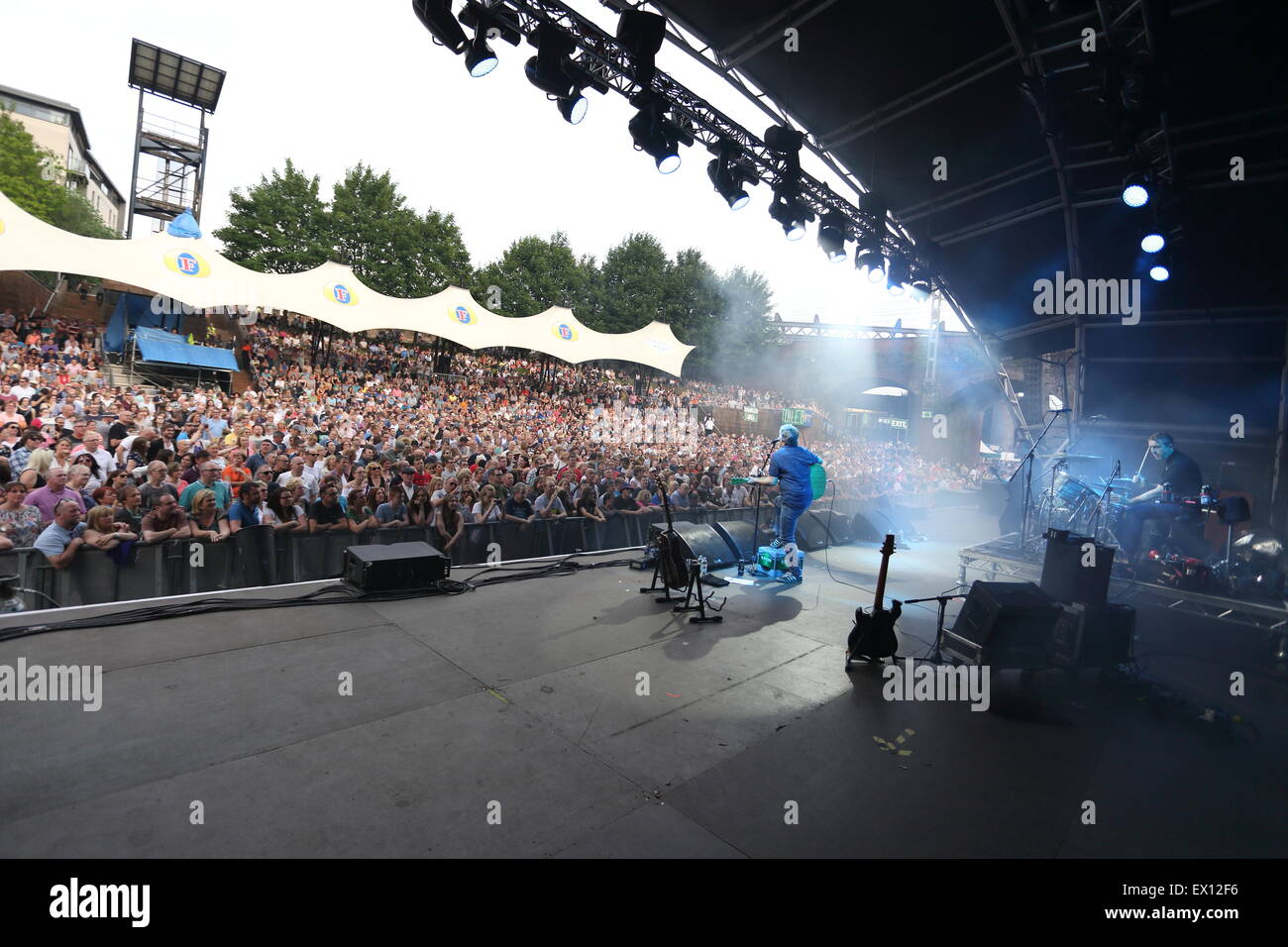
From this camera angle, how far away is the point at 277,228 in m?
32.7

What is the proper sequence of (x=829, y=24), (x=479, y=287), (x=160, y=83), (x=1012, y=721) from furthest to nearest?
(x=479, y=287) < (x=160, y=83) < (x=829, y=24) < (x=1012, y=721)

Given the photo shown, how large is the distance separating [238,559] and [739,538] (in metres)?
6.50

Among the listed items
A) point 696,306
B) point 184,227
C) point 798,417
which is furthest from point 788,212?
point 696,306

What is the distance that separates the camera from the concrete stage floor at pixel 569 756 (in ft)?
8.82

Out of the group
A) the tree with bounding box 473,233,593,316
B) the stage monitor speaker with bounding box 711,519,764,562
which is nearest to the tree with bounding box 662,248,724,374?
the tree with bounding box 473,233,593,316

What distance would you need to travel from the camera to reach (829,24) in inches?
264

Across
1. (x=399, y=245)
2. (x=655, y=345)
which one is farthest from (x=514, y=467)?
(x=399, y=245)

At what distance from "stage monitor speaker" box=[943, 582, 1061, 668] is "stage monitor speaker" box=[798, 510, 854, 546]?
5.86m

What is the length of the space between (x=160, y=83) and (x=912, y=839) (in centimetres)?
5221

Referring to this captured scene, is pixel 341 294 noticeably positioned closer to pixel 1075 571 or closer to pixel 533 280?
pixel 533 280

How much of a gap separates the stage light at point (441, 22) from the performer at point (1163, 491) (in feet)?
34.2

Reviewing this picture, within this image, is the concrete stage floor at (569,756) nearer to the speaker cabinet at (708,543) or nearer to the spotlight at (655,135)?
the speaker cabinet at (708,543)

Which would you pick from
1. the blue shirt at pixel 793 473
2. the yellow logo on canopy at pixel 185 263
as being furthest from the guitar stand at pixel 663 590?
the yellow logo on canopy at pixel 185 263
